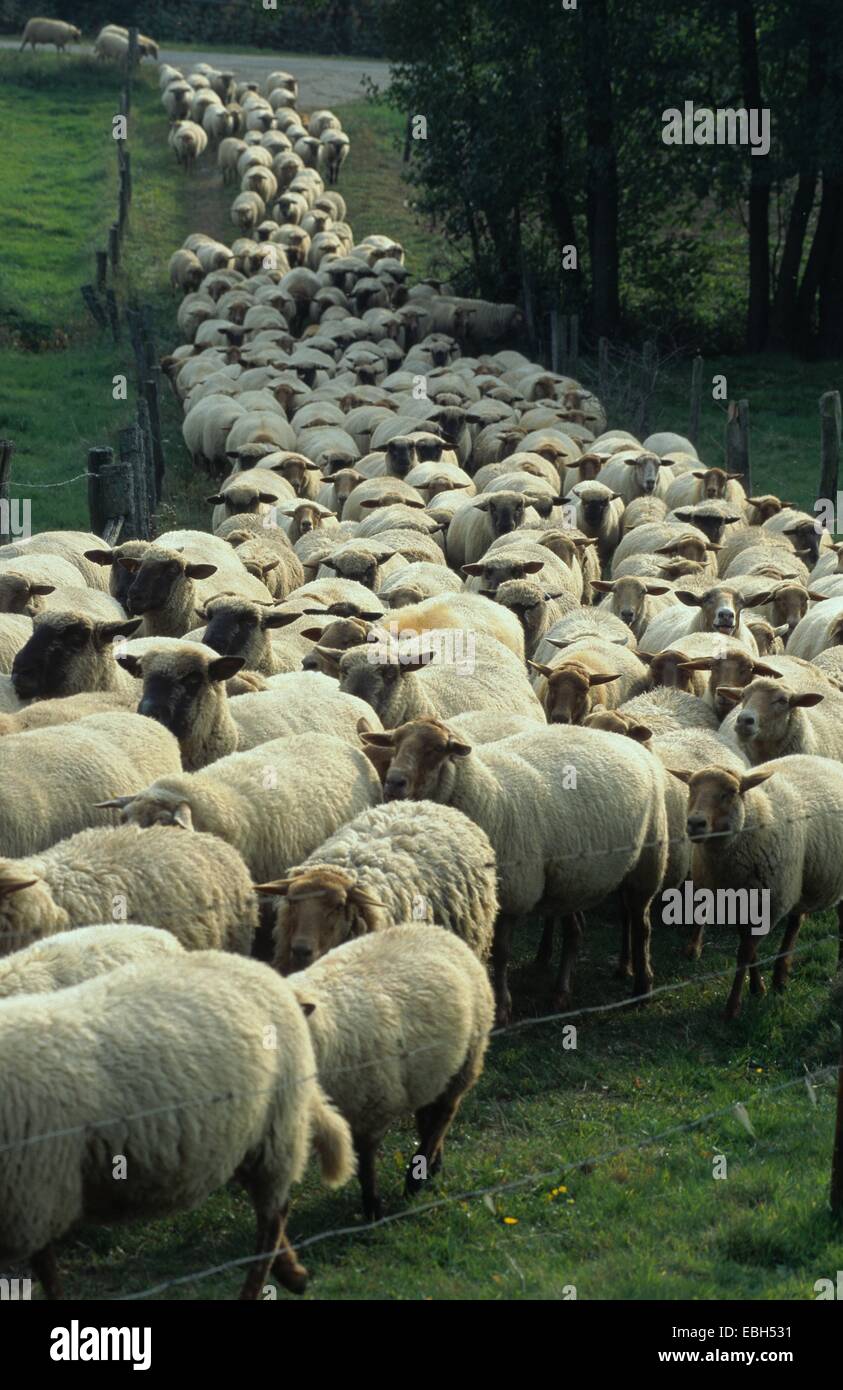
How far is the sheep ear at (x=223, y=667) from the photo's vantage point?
26.0ft

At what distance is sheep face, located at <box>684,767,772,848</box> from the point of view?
24.9 feet

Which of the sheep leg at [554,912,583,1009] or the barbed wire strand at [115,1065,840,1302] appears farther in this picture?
the sheep leg at [554,912,583,1009]

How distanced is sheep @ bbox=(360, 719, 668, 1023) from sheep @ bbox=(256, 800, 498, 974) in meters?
0.40

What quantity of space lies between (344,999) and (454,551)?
29.6 ft

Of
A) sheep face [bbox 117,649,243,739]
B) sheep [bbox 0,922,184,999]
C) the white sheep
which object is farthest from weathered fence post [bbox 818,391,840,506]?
sheep [bbox 0,922,184,999]

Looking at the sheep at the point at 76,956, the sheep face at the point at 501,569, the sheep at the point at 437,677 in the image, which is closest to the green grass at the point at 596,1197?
the sheep at the point at 76,956

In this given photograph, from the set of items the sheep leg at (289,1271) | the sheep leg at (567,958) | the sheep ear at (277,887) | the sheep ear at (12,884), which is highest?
the sheep ear at (12,884)

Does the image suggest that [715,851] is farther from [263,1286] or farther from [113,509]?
[113,509]

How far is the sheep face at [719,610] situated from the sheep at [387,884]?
3.82 m

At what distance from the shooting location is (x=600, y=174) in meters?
25.2

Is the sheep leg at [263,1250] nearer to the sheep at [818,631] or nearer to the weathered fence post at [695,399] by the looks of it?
the sheep at [818,631]

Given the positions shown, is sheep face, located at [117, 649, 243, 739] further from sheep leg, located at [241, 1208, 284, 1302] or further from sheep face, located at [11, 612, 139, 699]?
sheep leg, located at [241, 1208, 284, 1302]

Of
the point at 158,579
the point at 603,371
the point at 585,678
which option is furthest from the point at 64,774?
the point at 603,371

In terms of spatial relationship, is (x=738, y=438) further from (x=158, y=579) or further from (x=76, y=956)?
(x=76, y=956)
